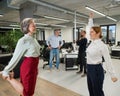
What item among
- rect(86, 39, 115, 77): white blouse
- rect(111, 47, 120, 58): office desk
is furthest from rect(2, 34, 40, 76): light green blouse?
rect(111, 47, 120, 58): office desk

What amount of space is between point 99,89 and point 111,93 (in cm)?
120

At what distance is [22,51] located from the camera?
Answer: 168 centimetres

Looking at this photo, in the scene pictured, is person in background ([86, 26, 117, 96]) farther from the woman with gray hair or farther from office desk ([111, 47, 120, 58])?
office desk ([111, 47, 120, 58])

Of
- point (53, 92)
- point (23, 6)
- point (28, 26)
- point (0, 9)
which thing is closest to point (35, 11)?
point (23, 6)

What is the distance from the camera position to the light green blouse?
5.47ft

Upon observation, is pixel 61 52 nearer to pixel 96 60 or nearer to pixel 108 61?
pixel 96 60

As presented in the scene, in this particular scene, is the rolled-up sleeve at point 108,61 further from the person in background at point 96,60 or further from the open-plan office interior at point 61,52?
the open-plan office interior at point 61,52

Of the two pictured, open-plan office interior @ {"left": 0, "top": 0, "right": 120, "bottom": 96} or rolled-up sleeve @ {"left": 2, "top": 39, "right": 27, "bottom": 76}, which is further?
open-plan office interior @ {"left": 0, "top": 0, "right": 120, "bottom": 96}

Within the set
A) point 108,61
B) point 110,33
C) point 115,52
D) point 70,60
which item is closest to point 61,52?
point 70,60

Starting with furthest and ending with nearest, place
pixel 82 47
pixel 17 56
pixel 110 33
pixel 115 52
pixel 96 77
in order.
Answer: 1. pixel 110 33
2. pixel 115 52
3. pixel 82 47
4. pixel 96 77
5. pixel 17 56

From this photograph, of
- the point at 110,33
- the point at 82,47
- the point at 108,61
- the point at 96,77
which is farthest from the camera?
the point at 110,33

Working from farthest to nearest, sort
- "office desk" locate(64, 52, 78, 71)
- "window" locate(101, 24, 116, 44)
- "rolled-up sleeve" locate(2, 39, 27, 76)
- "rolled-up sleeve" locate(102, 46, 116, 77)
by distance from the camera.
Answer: "window" locate(101, 24, 116, 44), "office desk" locate(64, 52, 78, 71), "rolled-up sleeve" locate(102, 46, 116, 77), "rolled-up sleeve" locate(2, 39, 27, 76)

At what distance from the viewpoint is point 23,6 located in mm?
5621

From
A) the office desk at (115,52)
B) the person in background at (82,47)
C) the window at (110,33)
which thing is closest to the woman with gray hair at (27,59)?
the person in background at (82,47)
